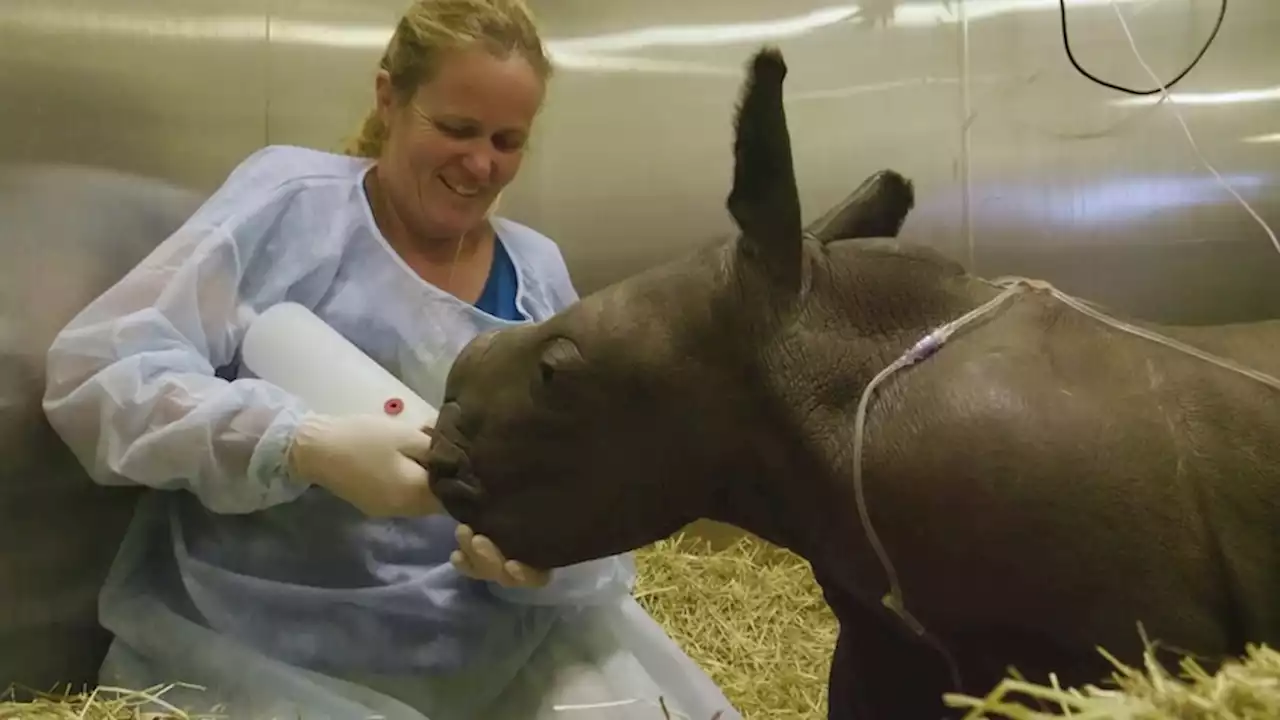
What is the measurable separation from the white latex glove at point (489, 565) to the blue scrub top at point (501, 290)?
1.12 ft

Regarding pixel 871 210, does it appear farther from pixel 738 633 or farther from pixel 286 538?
pixel 738 633

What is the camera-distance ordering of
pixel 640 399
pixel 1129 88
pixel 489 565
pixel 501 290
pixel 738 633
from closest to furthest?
pixel 640 399 < pixel 489 565 < pixel 501 290 < pixel 738 633 < pixel 1129 88

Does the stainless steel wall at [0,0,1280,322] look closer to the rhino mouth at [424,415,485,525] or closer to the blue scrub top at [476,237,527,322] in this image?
the blue scrub top at [476,237,527,322]

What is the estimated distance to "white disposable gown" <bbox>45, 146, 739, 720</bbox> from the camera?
1.11m

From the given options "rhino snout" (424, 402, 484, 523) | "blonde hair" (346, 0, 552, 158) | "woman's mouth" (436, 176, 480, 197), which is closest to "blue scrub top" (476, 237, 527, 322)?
"woman's mouth" (436, 176, 480, 197)

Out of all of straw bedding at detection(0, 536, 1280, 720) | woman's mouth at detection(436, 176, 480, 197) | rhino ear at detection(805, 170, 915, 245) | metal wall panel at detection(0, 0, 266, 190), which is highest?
metal wall panel at detection(0, 0, 266, 190)

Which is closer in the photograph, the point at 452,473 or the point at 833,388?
the point at 833,388

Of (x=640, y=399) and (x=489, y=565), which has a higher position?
(x=640, y=399)

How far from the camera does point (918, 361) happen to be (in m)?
0.93

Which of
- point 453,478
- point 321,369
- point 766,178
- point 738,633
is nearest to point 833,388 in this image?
point 766,178

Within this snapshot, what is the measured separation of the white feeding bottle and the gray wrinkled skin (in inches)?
3.5

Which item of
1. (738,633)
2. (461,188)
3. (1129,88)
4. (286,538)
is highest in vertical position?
(1129,88)

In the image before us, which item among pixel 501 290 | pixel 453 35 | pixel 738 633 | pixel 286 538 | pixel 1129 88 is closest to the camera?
pixel 286 538

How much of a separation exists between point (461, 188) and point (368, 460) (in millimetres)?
400
